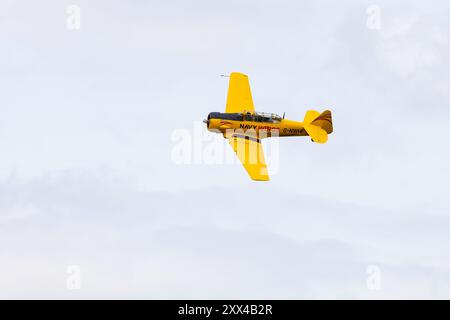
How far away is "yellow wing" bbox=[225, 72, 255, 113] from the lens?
2035 inches

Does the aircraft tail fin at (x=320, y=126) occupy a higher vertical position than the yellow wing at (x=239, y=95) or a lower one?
lower

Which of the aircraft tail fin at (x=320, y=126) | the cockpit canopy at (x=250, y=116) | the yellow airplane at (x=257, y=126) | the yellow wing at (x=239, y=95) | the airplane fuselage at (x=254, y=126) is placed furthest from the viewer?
the yellow wing at (x=239, y=95)

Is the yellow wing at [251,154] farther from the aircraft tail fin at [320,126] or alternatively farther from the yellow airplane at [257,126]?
the aircraft tail fin at [320,126]

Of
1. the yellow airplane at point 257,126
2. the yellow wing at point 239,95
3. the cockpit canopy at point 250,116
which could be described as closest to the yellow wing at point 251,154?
the yellow airplane at point 257,126

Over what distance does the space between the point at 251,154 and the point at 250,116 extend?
147 inches

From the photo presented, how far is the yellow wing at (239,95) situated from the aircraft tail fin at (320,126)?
11.7 feet

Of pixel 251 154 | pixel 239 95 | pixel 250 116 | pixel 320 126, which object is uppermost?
pixel 239 95

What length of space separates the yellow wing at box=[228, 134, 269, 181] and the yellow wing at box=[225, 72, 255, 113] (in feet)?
Answer: 10.2

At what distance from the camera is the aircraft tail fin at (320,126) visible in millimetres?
49438

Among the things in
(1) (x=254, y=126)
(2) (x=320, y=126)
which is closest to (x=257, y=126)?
(1) (x=254, y=126)

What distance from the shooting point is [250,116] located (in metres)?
49.5

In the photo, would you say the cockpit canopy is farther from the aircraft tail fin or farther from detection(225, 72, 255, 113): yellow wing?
the aircraft tail fin

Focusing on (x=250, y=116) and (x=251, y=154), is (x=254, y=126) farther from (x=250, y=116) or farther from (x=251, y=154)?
(x=251, y=154)
